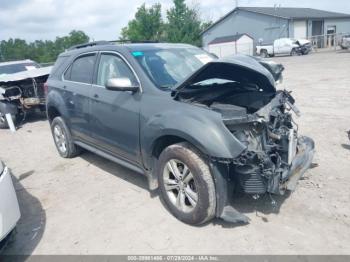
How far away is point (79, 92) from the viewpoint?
4973 mm

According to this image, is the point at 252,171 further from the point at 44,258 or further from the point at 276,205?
the point at 44,258

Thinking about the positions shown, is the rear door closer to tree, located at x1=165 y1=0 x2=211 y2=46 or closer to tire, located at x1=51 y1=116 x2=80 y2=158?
tire, located at x1=51 y1=116 x2=80 y2=158

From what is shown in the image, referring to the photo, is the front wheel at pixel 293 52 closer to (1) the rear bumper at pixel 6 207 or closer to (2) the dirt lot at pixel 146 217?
(2) the dirt lot at pixel 146 217

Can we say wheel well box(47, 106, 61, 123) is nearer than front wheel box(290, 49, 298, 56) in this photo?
Yes

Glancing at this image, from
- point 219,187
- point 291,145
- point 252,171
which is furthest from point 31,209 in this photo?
point 291,145

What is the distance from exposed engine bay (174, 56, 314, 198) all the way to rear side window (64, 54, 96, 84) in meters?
1.85

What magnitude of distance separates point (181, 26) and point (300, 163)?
149 ft

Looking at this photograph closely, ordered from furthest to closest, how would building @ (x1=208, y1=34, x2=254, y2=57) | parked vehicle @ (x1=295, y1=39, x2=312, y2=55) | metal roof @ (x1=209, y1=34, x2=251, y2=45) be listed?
metal roof @ (x1=209, y1=34, x2=251, y2=45)
building @ (x1=208, y1=34, x2=254, y2=57)
parked vehicle @ (x1=295, y1=39, x2=312, y2=55)

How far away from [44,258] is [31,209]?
1.18m

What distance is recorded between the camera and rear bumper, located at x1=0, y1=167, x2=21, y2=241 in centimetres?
289

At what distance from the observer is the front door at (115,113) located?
13.0 feet

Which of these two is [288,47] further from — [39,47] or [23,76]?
[39,47]

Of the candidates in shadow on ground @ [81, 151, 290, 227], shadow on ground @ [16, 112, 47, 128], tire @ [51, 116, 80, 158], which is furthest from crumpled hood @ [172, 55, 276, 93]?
shadow on ground @ [16, 112, 47, 128]

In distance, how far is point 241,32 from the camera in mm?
41750
